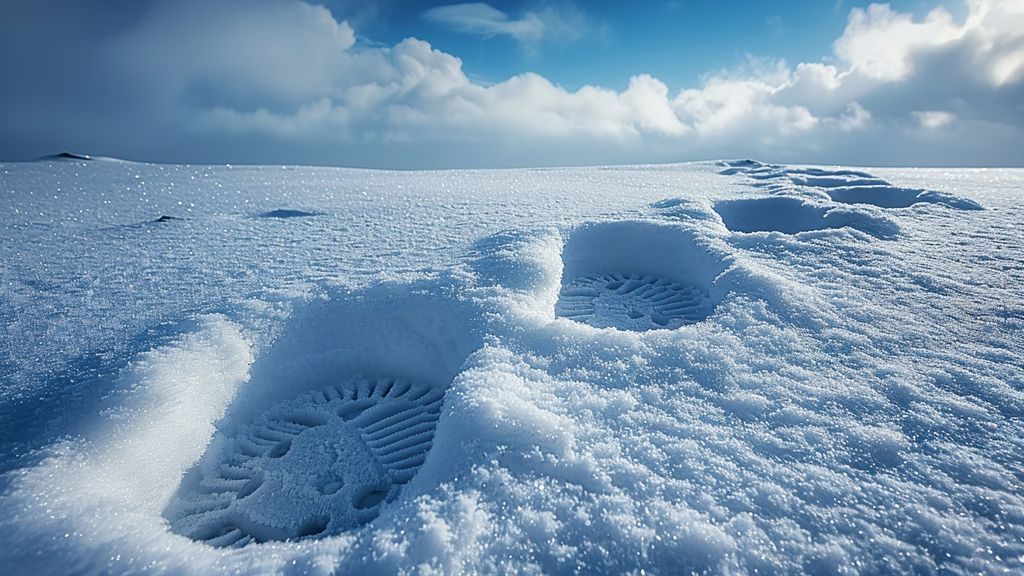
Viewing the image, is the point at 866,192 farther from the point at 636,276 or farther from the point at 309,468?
the point at 309,468

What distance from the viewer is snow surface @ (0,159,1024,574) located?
861 millimetres

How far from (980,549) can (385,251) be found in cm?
233

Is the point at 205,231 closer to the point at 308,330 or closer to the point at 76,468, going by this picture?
the point at 308,330

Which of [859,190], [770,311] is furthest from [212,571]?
[859,190]

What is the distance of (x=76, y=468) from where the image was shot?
41.4 inches

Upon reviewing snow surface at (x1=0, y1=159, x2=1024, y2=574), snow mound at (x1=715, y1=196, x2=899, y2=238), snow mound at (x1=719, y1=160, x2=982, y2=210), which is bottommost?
snow surface at (x1=0, y1=159, x2=1024, y2=574)

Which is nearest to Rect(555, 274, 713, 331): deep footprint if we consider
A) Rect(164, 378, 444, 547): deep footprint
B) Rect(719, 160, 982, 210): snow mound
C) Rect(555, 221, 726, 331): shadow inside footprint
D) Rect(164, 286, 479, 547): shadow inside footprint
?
Rect(555, 221, 726, 331): shadow inside footprint

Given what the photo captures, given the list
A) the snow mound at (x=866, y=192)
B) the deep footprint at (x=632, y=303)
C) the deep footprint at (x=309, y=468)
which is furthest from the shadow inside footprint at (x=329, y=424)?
the snow mound at (x=866, y=192)

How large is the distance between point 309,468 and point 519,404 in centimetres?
66

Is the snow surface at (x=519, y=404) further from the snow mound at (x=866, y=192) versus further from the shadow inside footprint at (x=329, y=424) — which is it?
the snow mound at (x=866, y=192)

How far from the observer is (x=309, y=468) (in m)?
1.32

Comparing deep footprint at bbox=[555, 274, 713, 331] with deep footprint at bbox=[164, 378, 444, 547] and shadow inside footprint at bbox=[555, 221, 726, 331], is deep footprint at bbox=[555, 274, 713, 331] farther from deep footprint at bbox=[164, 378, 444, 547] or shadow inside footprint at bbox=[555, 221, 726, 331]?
deep footprint at bbox=[164, 378, 444, 547]

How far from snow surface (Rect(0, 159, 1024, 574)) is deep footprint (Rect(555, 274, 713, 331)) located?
0.06 feet

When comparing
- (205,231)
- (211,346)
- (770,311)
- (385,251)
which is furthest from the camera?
(205,231)
